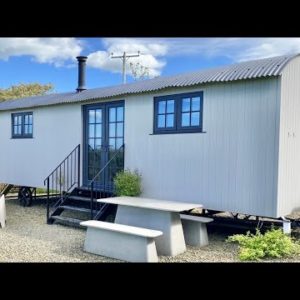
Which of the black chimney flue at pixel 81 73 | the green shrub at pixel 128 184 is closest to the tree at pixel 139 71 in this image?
the black chimney flue at pixel 81 73

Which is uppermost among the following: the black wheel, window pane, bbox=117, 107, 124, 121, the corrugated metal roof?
the corrugated metal roof

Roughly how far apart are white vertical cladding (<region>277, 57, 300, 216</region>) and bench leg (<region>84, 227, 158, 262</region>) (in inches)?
84.6

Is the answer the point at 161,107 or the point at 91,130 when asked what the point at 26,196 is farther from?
the point at 161,107

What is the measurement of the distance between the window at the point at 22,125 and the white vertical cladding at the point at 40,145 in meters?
0.19

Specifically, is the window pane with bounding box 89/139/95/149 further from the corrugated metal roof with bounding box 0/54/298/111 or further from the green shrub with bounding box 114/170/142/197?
the green shrub with bounding box 114/170/142/197

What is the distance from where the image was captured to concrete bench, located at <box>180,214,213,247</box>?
5766 mm

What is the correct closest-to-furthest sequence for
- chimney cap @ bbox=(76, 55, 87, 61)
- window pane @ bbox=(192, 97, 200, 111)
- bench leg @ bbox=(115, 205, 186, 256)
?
bench leg @ bbox=(115, 205, 186, 256) < window pane @ bbox=(192, 97, 200, 111) < chimney cap @ bbox=(76, 55, 87, 61)

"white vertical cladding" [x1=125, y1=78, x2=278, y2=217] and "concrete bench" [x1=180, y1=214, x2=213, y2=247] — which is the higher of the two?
"white vertical cladding" [x1=125, y1=78, x2=278, y2=217]

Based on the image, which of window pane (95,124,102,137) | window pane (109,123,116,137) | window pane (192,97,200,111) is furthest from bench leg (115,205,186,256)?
window pane (95,124,102,137)

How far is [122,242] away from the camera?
4.88 meters

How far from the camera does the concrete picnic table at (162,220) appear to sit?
5.17 meters

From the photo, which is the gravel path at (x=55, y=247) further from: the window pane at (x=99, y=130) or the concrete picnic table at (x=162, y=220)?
the window pane at (x=99, y=130)
